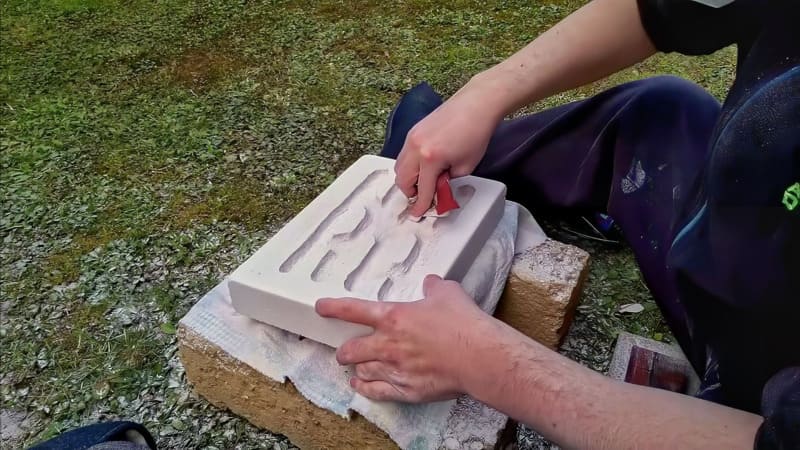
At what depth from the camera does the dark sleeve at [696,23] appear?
1051 millimetres

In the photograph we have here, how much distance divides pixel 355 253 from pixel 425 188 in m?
0.17

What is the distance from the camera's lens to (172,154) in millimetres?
2049

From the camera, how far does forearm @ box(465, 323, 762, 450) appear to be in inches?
A: 30.0

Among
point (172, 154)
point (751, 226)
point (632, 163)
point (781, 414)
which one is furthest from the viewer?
point (172, 154)

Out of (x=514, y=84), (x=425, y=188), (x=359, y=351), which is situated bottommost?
(x=359, y=351)

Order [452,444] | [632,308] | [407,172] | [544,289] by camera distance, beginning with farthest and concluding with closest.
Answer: [632,308], [544,289], [407,172], [452,444]

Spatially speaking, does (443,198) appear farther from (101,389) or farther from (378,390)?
(101,389)

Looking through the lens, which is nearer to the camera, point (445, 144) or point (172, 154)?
point (445, 144)

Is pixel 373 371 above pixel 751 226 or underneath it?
underneath

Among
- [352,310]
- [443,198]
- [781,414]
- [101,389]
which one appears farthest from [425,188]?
[101,389]

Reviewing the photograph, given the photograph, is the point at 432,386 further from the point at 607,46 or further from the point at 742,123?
the point at 607,46

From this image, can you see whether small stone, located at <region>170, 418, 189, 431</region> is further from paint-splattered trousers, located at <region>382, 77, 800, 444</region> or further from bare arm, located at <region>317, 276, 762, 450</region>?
paint-splattered trousers, located at <region>382, 77, 800, 444</region>

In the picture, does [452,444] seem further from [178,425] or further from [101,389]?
[101,389]

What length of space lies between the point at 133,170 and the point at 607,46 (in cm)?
142
